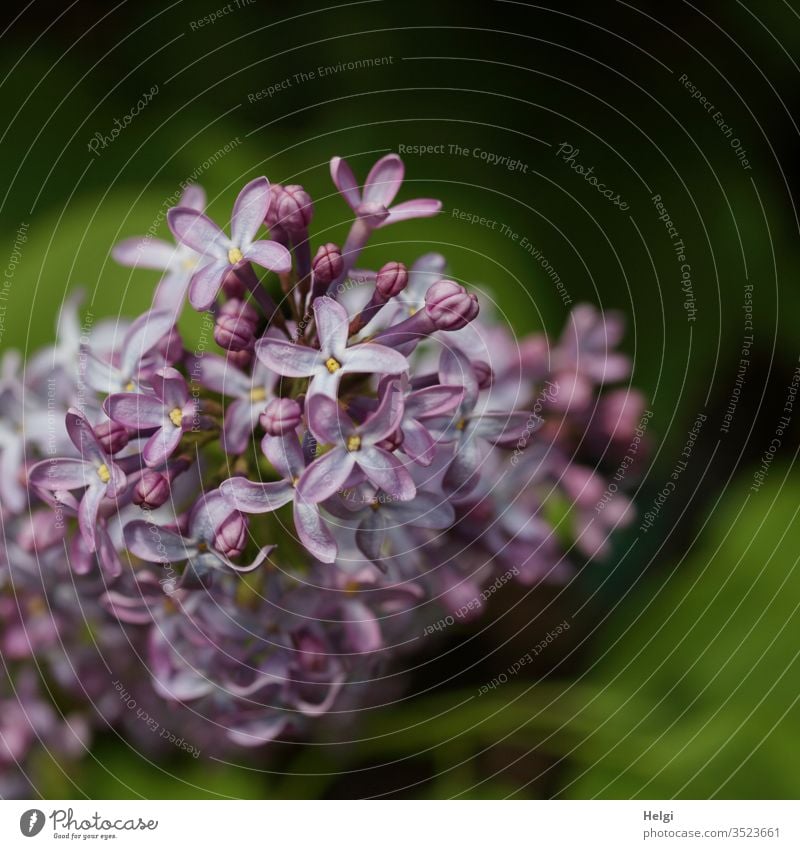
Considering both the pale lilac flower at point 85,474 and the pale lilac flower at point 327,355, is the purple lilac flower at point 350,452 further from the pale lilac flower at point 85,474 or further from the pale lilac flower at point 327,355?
the pale lilac flower at point 85,474

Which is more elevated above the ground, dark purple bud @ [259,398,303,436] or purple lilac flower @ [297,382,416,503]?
dark purple bud @ [259,398,303,436]

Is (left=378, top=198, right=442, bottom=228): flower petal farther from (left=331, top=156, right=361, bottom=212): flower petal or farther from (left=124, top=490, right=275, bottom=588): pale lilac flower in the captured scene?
(left=124, top=490, right=275, bottom=588): pale lilac flower

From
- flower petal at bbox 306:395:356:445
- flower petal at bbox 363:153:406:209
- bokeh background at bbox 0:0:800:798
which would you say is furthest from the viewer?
bokeh background at bbox 0:0:800:798

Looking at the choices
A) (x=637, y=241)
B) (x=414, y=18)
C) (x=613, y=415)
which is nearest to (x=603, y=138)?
(x=637, y=241)

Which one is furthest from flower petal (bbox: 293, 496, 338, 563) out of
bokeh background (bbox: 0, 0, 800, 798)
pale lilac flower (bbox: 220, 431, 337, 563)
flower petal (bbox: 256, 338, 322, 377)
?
bokeh background (bbox: 0, 0, 800, 798)

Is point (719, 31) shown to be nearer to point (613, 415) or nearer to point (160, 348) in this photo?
point (613, 415)

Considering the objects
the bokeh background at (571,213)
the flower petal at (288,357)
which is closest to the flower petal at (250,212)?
A: the flower petal at (288,357)
